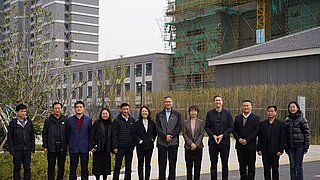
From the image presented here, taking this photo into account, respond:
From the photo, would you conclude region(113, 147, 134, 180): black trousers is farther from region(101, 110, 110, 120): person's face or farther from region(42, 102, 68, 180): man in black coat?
region(42, 102, 68, 180): man in black coat

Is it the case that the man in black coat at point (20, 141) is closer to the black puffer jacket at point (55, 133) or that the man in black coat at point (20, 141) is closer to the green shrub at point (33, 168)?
the black puffer jacket at point (55, 133)

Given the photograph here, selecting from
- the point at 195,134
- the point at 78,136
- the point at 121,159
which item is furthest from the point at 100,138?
the point at 195,134

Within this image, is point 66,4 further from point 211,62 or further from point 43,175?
point 43,175

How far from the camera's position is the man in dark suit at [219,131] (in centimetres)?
941

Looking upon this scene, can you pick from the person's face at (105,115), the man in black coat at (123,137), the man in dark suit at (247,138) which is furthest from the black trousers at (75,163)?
the man in dark suit at (247,138)

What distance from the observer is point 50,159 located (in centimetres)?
938

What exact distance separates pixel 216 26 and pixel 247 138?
34357mm

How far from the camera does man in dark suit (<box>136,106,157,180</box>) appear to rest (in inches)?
377

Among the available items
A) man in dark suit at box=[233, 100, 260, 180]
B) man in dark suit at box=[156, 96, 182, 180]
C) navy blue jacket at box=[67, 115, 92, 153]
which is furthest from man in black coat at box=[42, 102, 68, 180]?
man in dark suit at box=[233, 100, 260, 180]

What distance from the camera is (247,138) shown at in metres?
9.27

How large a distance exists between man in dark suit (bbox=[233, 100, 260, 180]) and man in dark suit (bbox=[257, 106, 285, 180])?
139mm

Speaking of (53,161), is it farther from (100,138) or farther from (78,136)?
(100,138)

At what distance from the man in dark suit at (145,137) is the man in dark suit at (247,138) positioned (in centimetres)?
164

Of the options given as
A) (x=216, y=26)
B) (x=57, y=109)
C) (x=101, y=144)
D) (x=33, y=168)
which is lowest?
(x=33, y=168)
